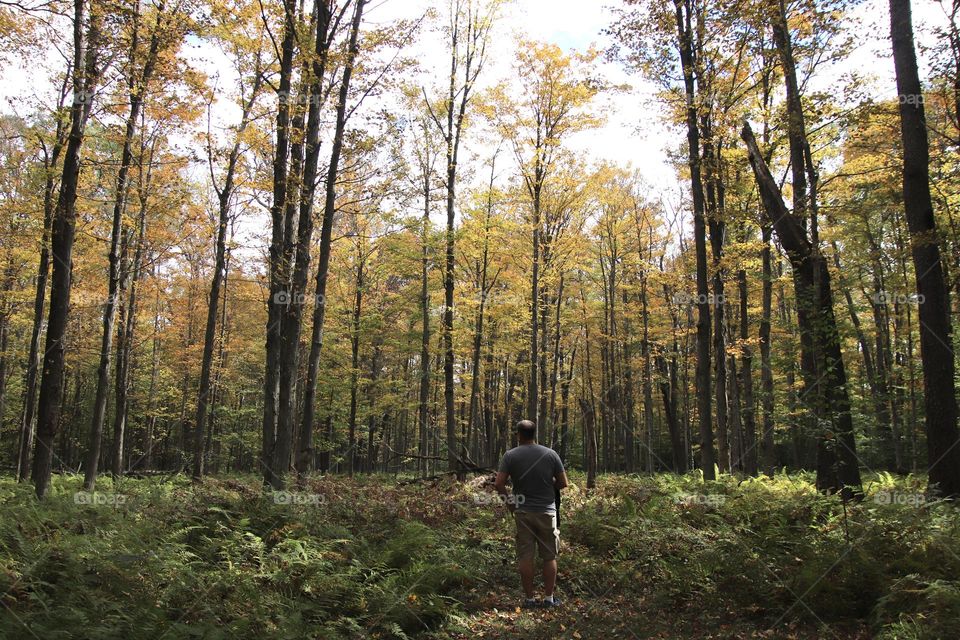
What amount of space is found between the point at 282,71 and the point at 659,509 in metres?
10.2

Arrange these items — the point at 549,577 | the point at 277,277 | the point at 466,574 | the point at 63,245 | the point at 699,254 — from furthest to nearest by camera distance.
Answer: the point at 699,254 < the point at 277,277 < the point at 63,245 < the point at 466,574 < the point at 549,577

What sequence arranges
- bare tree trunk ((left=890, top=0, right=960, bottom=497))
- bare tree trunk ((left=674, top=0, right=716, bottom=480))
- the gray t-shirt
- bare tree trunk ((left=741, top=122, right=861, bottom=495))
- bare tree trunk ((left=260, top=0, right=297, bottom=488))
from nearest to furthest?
the gray t-shirt
bare tree trunk ((left=741, top=122, right=861, bottom=495))
bare tree trunk ((left=890, top=0, right=960, bottom=497))
bare tree trunk ((left=260, top=0, right=297, bottom=488))
bare tree trunk ((left=674, top=0, right=716, bottom=480))

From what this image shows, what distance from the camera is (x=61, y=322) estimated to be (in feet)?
29.7

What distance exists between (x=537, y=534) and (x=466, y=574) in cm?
107

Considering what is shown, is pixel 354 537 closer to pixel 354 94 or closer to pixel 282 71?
pixel 282 71

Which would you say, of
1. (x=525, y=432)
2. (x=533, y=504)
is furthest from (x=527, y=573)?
(x=525, y=432)

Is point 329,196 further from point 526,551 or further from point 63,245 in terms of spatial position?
point 526,551

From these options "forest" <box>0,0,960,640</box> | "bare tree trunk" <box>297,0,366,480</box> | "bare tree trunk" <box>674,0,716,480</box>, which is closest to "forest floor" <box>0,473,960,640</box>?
"forest" <box>0,0,960,640</box>

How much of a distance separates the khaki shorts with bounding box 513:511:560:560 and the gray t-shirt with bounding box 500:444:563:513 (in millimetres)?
73

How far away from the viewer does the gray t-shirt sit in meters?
6.08

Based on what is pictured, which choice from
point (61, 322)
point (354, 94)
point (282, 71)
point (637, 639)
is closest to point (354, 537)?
point (637, 639)

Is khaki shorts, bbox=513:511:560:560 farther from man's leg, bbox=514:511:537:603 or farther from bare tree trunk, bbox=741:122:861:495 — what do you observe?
bare tree trunk, bbox=741:122:861:495

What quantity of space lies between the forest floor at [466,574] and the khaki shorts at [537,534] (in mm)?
592

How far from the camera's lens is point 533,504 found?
239 inches
